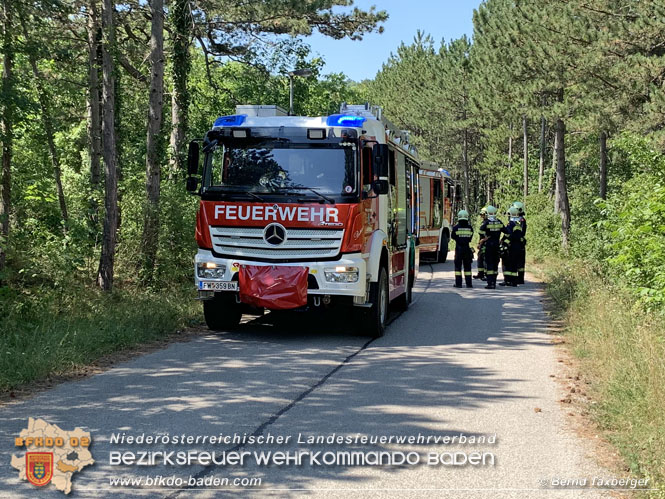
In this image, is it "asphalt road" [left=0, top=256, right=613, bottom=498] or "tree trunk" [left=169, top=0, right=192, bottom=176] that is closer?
"asphalt road" [left=0, top=256, right=613, bottom=498]

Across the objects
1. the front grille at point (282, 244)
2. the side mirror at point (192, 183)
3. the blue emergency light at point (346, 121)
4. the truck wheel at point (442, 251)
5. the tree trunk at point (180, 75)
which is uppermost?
the tree trunk at point (180, 75)

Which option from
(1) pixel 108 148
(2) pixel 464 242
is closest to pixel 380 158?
(1) pixel 108 148

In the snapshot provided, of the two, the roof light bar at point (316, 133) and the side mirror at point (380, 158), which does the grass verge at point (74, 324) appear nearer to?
the roof light bar at point (316, 133)

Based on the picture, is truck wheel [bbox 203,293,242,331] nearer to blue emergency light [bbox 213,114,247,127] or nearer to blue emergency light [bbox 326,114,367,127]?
blue emergency light [bbox 213,114,247,127]

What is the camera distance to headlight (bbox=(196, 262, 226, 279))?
10.3 meters

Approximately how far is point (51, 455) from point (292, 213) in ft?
17.8

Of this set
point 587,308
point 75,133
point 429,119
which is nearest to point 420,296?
point 587,308

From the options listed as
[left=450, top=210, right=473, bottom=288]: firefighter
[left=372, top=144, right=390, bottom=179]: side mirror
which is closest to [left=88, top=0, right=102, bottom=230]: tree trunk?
[left=372, top=144, right=390, bottom=179]: side mirror

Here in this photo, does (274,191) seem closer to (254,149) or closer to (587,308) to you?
(254,149)

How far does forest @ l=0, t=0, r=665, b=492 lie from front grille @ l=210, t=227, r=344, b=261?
167cm

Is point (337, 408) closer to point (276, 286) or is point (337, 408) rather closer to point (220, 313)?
point (276, 286)

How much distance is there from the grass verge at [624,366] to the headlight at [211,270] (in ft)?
15.7

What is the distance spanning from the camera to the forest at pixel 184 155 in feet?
30.7

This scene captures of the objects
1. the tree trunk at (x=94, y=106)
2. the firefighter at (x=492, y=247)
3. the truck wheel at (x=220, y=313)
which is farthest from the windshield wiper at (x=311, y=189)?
the firefighter at (x=492, y=247)
